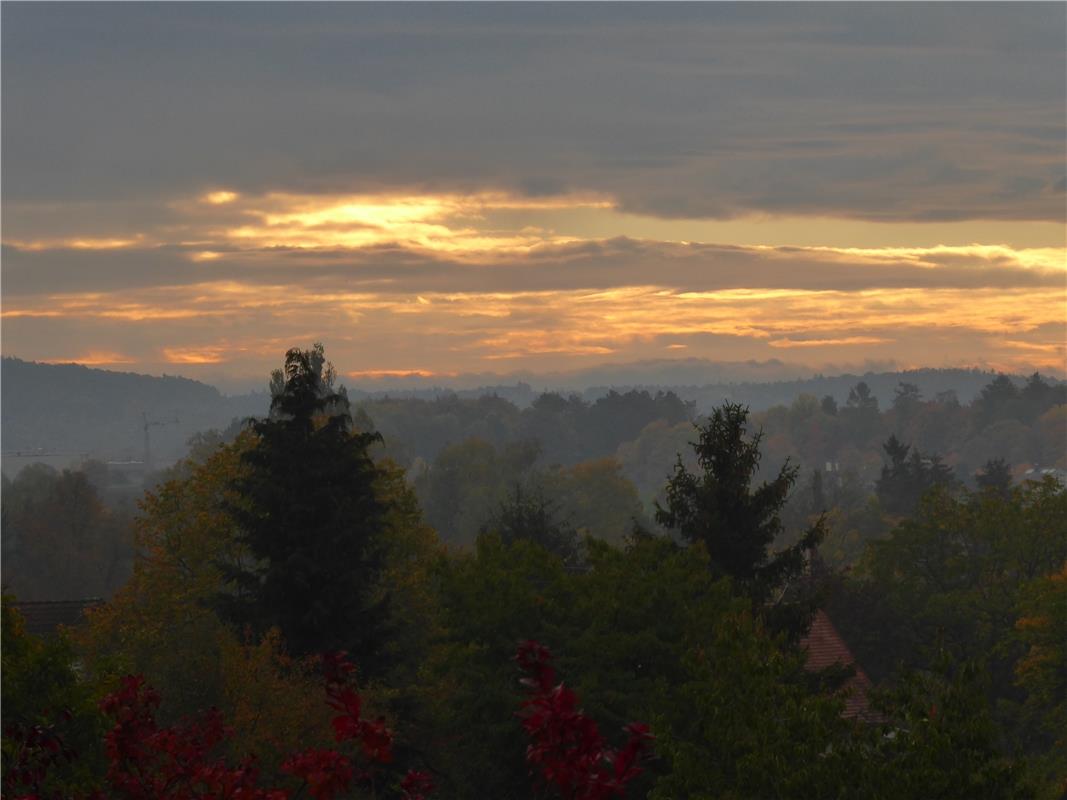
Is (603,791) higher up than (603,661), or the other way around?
(603,791)

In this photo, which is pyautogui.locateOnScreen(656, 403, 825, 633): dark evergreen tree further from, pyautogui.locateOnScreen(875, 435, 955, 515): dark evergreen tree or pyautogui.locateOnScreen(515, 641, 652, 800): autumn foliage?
pyautogui.locateOnScreen(875, 435, 955, 515): dark evergreen tree

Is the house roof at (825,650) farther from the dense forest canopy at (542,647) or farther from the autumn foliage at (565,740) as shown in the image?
the autumn foliage at (565,740)

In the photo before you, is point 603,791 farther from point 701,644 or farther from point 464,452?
point 464,452

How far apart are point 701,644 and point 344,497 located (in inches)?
383

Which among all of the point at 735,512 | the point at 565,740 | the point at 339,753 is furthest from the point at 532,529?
the point at 565,740

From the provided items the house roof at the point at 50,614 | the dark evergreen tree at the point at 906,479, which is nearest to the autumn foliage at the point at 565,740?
the house roof at the point at 50,614

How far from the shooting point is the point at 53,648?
24578mm

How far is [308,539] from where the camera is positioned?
3600 cm

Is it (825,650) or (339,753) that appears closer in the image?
(339,753)

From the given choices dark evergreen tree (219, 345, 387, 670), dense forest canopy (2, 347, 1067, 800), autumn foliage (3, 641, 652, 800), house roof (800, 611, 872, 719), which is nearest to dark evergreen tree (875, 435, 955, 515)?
dense forest canopy (2, 347, 1067, 800)

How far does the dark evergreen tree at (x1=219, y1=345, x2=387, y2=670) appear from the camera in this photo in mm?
35719

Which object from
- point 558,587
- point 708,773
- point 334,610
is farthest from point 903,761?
point 334,610

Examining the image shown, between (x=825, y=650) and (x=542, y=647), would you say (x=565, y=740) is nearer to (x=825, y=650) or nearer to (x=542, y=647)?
(x=542, y=647)

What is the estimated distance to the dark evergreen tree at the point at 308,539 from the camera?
35719 mm
